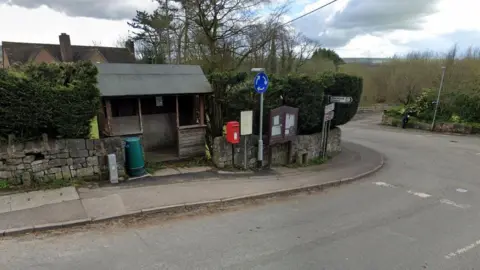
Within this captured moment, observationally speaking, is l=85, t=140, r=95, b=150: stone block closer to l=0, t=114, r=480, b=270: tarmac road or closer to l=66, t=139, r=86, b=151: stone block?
l=66, t=139, r=86, b=151: stone block

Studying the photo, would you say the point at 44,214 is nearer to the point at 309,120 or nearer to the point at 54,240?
the point at 54,240

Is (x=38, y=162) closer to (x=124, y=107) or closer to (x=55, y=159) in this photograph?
(x=55, y=159)

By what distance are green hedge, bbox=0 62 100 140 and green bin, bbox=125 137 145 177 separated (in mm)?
1055

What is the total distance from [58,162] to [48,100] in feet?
4.93

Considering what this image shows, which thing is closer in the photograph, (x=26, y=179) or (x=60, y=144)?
(x=26, y=179)

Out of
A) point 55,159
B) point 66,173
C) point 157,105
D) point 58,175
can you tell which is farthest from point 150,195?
point 157,105

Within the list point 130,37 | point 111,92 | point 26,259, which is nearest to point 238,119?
point 111,92

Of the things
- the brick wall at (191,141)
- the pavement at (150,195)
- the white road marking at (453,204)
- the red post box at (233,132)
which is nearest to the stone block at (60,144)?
the pavement at (150,195)

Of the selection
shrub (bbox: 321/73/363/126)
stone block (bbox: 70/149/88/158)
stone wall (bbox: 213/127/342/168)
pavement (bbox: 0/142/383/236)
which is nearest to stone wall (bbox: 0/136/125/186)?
stone block (bbox: 70/149/88/158)

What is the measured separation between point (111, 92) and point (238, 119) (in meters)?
3.84

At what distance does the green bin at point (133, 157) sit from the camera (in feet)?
25.5

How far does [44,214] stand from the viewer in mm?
5496

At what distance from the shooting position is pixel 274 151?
1006 cm

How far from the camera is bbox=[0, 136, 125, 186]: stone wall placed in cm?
655
